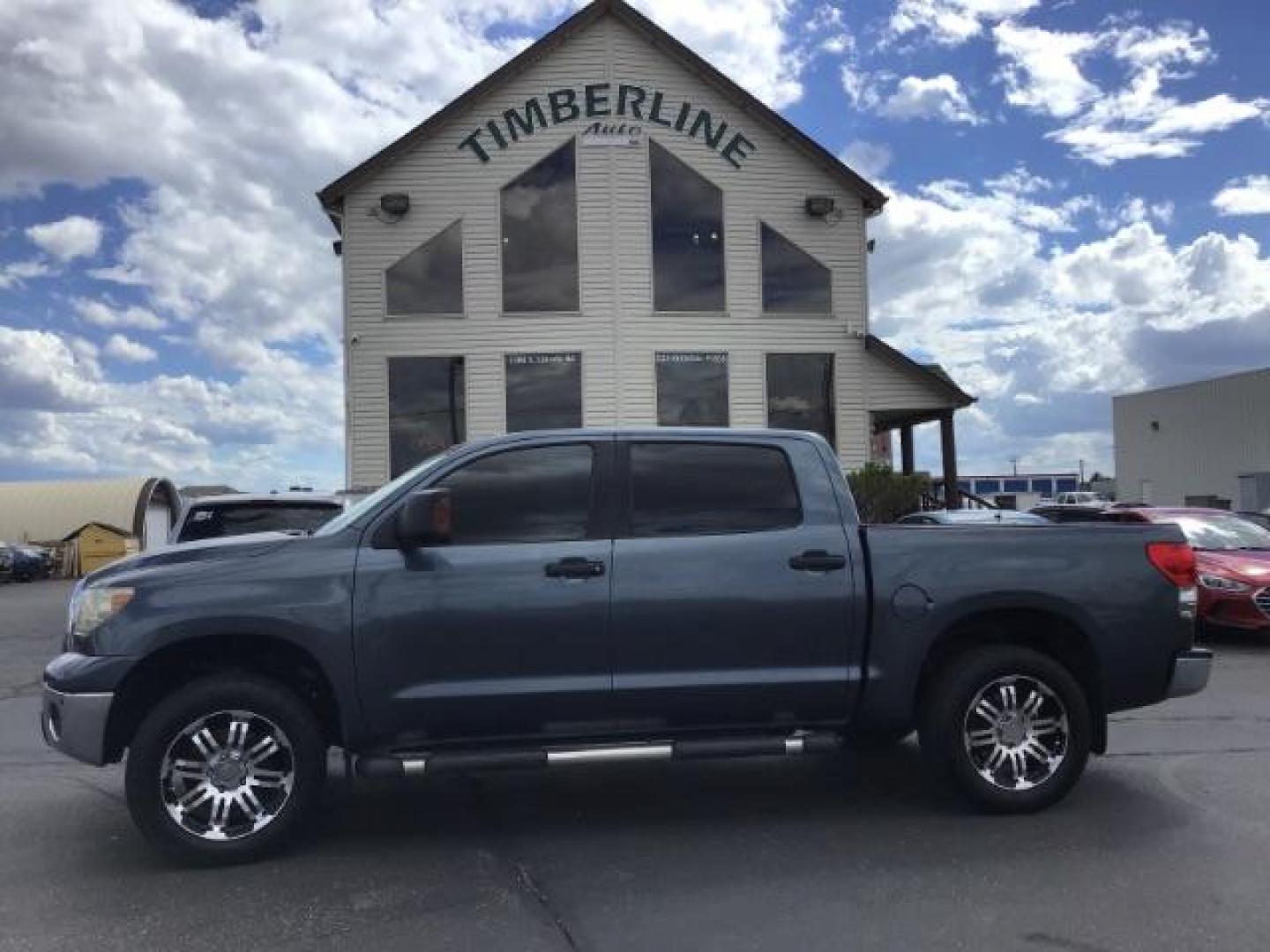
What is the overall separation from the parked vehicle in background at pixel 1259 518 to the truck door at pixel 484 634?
10.8 metres

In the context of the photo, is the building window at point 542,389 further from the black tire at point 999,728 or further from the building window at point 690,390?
the black tire at point 999,728

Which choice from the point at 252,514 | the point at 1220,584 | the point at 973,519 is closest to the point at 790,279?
the point at 1220,584

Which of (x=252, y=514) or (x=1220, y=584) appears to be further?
(x=1220, y=584)

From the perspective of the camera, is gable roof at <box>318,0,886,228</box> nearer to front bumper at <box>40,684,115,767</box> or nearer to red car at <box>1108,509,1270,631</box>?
red car at <box>1108,509,1270,631</box>

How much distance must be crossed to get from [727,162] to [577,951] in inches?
668

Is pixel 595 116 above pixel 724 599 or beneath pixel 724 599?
above

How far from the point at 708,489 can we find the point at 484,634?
127 cm

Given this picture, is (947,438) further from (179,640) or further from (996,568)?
(179,640)

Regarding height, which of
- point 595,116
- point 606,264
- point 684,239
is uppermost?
point 595,116

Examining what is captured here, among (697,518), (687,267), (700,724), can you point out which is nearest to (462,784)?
(700,724)

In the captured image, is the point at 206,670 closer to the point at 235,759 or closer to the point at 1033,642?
the point at 235,759

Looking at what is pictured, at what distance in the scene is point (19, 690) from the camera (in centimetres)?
1048

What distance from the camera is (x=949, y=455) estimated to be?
2039cm

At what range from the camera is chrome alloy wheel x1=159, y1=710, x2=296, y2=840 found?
194 inches
